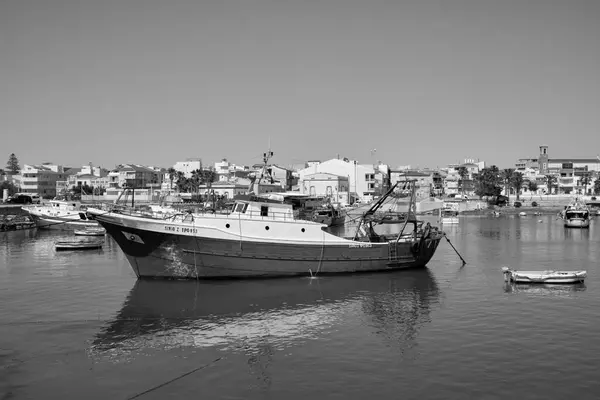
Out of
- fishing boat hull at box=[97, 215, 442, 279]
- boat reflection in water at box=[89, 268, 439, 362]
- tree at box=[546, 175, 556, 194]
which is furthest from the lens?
tree at box=[546, 175, 556, 194]

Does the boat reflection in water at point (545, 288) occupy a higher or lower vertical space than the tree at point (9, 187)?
lower

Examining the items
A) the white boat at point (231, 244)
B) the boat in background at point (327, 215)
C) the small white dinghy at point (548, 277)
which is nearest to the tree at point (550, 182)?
the boat in background at point (327, 215)

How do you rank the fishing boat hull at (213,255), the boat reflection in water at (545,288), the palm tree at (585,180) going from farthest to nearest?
the palm tree at (585,180) → the fishing boat hull at (213,255) → the boat reflection in water at (545,288)

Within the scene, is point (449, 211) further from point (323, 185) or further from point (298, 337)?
point (298, 337)

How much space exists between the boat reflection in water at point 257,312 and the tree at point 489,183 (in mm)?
98689

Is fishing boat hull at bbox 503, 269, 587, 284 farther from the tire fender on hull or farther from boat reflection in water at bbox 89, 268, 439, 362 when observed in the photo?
the tire fender on hull

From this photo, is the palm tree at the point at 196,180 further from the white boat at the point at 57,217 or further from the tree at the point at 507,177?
the tree at the point at 507,177

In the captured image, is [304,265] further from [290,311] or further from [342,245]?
[290,311]

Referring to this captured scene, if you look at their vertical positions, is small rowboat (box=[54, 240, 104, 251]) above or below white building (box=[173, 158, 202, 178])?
below

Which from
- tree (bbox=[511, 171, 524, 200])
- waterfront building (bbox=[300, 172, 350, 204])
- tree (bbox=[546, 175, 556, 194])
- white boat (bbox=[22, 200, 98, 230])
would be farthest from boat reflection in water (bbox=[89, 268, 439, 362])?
tree (bbox=[546, 175, 556, 194])

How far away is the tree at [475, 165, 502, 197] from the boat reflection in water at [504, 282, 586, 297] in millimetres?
98166

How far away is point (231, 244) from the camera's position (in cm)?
2781

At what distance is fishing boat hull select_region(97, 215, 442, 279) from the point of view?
90.6ft

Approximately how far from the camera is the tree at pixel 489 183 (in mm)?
122125
